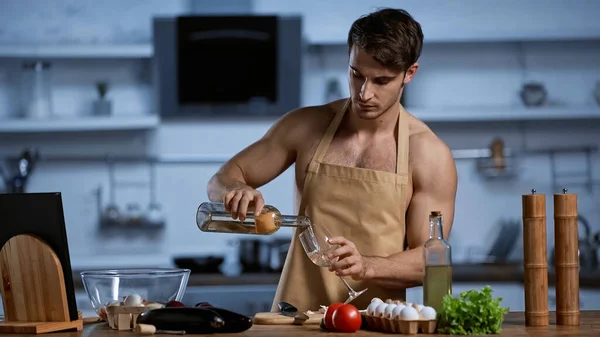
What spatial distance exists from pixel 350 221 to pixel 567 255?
2.31 ft

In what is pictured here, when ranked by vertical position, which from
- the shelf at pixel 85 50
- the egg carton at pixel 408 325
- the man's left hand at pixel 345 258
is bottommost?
the egg carton at pixel 408 325

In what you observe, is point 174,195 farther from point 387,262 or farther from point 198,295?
point 387,262

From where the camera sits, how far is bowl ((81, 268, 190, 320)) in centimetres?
213

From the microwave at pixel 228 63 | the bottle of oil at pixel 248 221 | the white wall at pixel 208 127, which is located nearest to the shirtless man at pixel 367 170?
the bottle of oil at pixel 248 221

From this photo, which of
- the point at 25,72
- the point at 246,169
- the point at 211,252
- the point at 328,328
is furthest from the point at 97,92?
the point at 328,328

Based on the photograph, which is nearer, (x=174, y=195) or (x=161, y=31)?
(x=161, y=31)

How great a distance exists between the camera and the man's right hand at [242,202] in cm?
216

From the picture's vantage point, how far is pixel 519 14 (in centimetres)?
557

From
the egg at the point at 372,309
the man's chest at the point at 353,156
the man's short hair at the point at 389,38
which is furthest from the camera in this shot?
the man's chest at the point at 353,156

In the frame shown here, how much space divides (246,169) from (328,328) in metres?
0.88

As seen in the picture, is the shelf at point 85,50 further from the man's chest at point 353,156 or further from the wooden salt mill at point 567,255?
the wooden salt mill at point 567,255

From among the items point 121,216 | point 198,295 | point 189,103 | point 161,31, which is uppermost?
point 161,31

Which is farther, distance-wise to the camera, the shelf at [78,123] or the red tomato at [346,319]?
the shelf at [78,123]

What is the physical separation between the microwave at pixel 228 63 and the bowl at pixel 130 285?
10.3 ft
